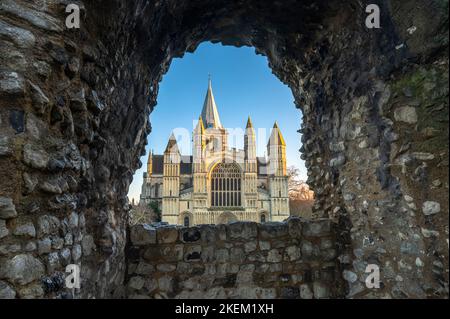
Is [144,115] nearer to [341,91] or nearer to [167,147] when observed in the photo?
[341,91]

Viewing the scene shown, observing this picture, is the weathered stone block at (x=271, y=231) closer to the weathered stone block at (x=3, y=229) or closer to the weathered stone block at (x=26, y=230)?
the weathered stone block at (x=26, y=230)

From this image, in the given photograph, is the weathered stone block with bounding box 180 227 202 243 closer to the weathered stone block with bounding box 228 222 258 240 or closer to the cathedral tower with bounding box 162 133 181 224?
the weathered stone block with bounding box 228 222 258 240

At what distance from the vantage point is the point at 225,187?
166ft

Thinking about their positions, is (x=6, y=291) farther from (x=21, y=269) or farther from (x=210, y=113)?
(x=210, y=113)

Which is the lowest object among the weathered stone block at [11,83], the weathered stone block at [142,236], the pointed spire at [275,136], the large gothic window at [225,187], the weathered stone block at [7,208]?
the weathered stone block at [142,236]

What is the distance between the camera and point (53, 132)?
2061 mm

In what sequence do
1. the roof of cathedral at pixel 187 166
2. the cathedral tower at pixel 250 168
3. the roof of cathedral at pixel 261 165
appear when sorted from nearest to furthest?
the cathedral tower at pixel 250 168 < the roof of cathedral at pixel 187 166 < the roof of cathedral at pixel 261 165

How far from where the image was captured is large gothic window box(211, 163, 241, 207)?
165 ft

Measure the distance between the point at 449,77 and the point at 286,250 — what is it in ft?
7.64

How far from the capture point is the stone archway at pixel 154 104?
190 centimetres

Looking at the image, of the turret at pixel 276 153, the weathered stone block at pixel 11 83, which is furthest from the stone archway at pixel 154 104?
the turret at pixel 276 153

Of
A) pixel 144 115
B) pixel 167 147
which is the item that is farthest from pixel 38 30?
pixel 167 147

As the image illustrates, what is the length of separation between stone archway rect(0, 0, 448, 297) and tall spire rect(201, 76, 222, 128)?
5341cm

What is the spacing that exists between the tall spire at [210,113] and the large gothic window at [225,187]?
399 inches
